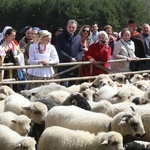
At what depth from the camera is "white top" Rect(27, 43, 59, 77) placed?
1123 cm

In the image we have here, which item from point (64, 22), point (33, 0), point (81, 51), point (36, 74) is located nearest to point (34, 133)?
point (36, 74)

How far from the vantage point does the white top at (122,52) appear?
13.3m

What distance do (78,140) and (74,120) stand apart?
986mm

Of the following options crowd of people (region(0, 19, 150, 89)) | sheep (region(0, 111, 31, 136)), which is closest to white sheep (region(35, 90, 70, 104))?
sheep (region(0, 111, 31, 136))

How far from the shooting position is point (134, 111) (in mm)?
7852

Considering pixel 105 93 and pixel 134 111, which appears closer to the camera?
pixel 134 111

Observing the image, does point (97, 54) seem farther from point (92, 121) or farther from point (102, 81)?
point (92, 121)

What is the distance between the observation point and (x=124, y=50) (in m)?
13.4

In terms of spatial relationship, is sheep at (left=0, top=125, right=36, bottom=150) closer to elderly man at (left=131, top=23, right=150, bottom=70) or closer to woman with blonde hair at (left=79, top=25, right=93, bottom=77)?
woman with blonde hair at (left=79, top=25, right=93, bottom=77)

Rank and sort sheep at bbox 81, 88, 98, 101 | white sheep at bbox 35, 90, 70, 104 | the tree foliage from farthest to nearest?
the tree foliage, sheep at bbox 81, 88, 98, 101, white sheep at bbox 35, 90, 70, 104

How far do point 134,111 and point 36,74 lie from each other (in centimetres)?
402

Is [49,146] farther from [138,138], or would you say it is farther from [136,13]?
[136,13]

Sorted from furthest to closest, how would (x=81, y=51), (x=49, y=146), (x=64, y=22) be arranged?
(x=64, y=22) < (x=81, y=51) < (x=49, y=146)

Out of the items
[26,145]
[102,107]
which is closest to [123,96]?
[102,107]
